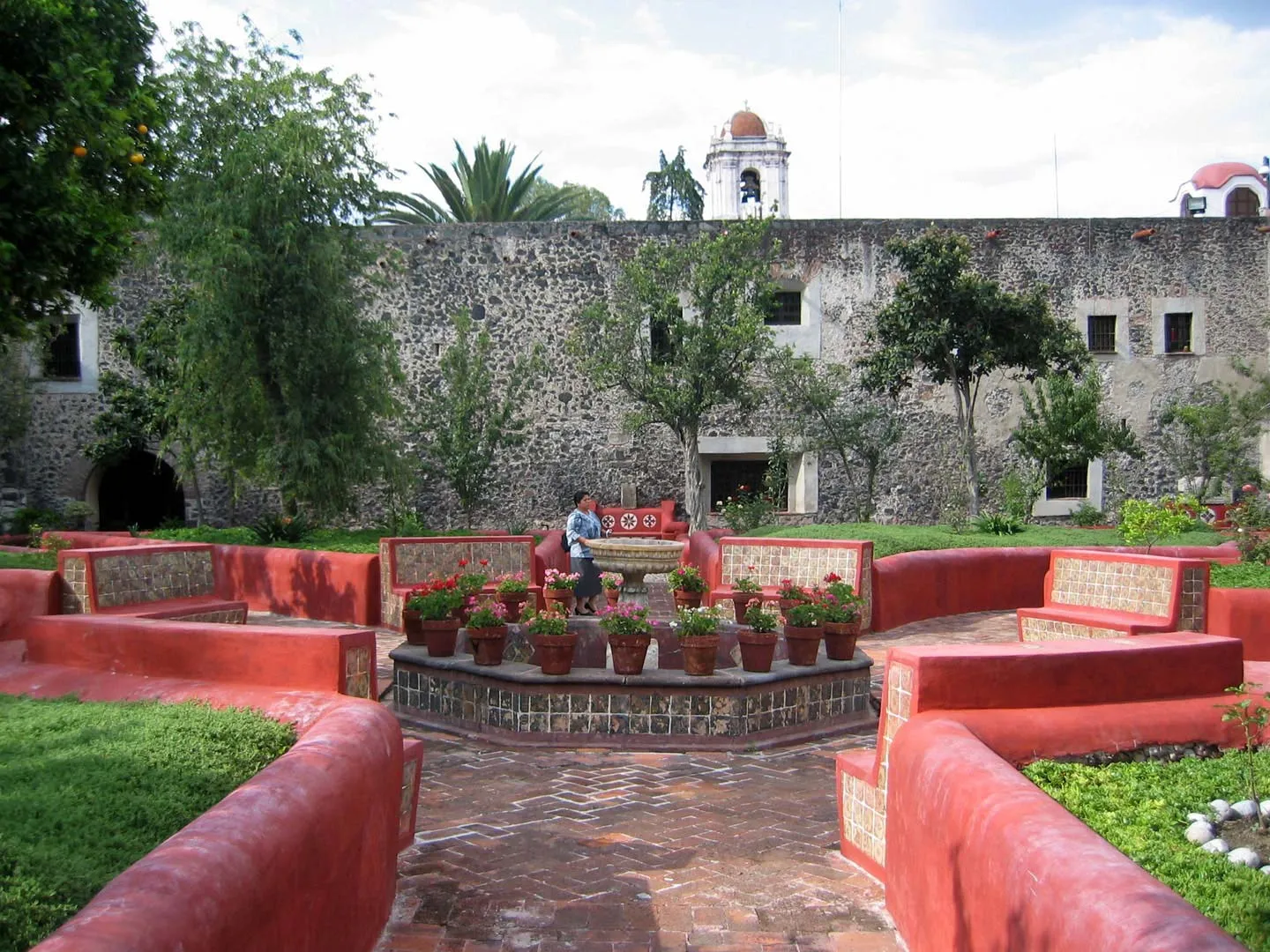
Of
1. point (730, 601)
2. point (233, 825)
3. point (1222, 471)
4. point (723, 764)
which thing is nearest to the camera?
point (233, 825)

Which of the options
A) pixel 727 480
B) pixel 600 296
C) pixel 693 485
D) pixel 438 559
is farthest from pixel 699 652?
pixel 600 296

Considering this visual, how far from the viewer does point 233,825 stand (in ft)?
9.08

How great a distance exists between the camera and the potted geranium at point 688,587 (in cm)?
980

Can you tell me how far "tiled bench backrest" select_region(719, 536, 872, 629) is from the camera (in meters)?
11.3

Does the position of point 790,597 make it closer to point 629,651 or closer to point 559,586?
point 629,651

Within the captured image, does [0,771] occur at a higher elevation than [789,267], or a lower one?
lower

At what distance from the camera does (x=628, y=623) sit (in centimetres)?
698

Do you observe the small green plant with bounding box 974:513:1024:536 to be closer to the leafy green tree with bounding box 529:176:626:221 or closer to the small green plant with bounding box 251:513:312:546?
the small green plant with bounding box 251:513:312:546

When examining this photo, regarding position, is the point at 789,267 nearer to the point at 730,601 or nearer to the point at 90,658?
the point at 730,601

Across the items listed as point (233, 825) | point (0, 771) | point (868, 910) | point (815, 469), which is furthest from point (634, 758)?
point (815, 469)

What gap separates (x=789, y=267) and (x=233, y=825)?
19102 millimetres

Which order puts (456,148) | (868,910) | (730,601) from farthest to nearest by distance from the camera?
(456,148) → (730,601) → (868,910)

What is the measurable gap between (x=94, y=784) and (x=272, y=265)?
1155 cm

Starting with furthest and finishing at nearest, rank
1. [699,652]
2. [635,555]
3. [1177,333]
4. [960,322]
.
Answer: [1177,333] → [960,322] → [635,555] → [699,652]
